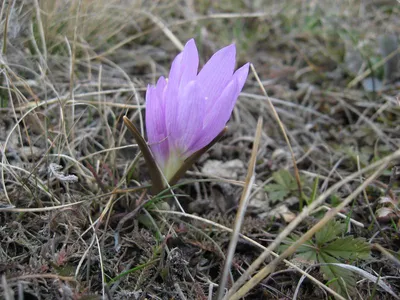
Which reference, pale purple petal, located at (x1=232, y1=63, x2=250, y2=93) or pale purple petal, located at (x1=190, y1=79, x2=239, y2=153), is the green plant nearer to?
pale purple petal, located at (x1=190, y1=79, x2=239, y2=153)

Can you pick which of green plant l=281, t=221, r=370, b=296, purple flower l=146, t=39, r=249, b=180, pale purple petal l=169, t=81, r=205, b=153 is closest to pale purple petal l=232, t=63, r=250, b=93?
purple flower l=146, t=39, r=249, b=180

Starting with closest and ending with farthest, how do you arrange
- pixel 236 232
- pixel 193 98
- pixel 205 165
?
1. pixel 236 232
2. pixel 193 98
3. pixel 205 165

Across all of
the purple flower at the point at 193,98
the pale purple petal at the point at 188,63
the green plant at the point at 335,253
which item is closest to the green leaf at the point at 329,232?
the green plant at the point at 335,253


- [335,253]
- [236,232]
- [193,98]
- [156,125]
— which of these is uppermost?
[193,98]

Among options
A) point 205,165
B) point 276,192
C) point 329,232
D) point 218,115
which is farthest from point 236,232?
point 205,165

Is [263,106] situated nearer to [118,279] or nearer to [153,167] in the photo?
[153,167]

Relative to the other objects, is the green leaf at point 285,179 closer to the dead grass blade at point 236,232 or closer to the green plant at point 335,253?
the green plant at point 335,253

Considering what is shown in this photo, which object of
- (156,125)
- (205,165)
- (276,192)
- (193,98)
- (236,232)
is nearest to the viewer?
(236,232)

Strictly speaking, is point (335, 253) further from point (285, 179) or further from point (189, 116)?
point (189, 116)
